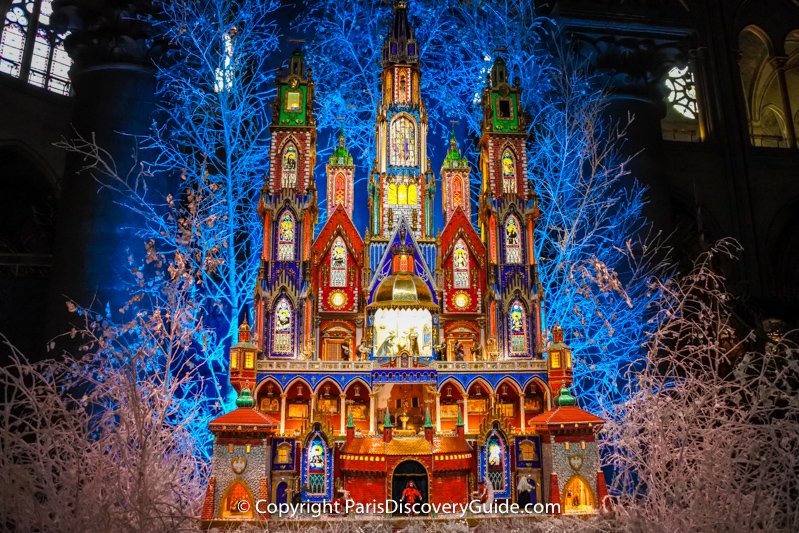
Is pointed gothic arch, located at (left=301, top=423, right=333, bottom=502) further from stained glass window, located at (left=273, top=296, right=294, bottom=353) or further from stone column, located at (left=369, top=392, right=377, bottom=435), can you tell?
stained glass window, located at (left=273, top=296, right=294, bottom=353)

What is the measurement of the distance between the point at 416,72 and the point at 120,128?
8.97 metres

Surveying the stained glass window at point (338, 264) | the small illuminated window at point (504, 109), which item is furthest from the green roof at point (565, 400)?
the small illuminated window at point (504, 109)

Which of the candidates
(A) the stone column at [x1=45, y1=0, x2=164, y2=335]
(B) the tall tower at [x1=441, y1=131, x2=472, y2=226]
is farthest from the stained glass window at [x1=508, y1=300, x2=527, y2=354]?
(A) the stone column at [x1=45, y1=0, x2=164, y2=335]

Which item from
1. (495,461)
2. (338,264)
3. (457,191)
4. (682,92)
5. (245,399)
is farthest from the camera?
(682,92)

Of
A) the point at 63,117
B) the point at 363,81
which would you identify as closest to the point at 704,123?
the point at 363,81

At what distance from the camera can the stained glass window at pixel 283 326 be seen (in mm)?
13289

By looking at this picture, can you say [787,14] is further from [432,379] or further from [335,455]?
[335,455]

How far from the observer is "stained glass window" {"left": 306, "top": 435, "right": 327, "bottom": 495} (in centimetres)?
1186

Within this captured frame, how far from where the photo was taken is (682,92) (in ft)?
88.9

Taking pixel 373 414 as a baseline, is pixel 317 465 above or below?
below

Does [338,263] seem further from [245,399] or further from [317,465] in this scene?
[317,465]

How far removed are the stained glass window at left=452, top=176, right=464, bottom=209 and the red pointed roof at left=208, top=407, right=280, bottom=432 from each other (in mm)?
6697

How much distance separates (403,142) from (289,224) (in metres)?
3.33

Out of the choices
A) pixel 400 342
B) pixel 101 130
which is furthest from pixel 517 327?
pixel 101 130
